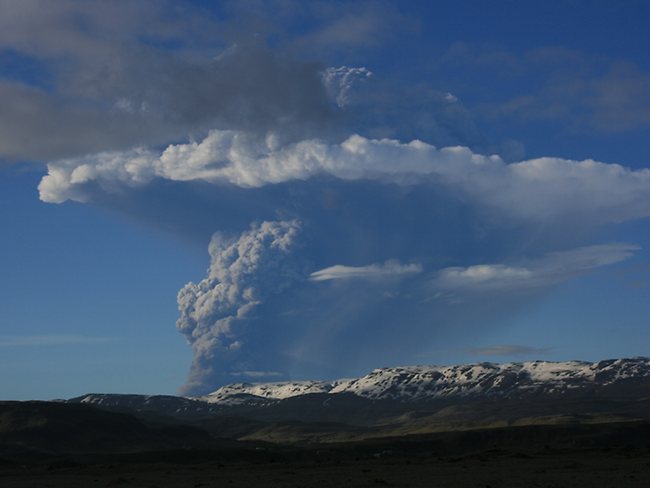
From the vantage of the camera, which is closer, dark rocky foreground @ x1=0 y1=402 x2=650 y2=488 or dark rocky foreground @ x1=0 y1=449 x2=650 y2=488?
dark rocky foreground @ x1=0 y1=449 x2=650 y2=488

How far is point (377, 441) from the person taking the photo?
172875mm

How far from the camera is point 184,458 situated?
129 metres

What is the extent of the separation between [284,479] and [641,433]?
127 m

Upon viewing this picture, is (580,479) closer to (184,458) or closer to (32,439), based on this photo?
(184,458)

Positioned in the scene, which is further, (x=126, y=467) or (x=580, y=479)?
(x=126, y=467)

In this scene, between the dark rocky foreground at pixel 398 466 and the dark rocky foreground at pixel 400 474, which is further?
the dark rocky foreground at pixel 398 466

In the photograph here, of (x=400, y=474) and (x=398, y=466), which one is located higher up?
(x=398, y=466)

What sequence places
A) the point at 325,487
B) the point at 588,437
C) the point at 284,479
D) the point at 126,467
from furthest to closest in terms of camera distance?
the point at 588,437 < the point at 126,467 < the point at 284,479 < the point at 325,487

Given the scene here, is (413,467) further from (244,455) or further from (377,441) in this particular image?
Answer: (377,441)

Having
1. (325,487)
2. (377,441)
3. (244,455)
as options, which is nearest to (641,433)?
(377,441)

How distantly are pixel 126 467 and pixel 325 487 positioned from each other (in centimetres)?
4842

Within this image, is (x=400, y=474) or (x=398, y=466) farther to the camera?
(x=398, y=466)

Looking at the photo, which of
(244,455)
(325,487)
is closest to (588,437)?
(244,455)

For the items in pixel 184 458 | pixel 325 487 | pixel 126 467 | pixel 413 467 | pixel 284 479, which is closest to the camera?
pixel 325 487
